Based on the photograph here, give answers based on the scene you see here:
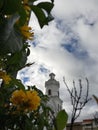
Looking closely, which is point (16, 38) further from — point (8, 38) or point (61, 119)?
point (61, 119)

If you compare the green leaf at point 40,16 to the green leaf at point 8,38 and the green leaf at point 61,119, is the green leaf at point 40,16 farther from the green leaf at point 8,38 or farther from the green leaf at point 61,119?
the green leaf at point 61,119

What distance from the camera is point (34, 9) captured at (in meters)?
0.65

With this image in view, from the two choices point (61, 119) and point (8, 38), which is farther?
point (61, 119)

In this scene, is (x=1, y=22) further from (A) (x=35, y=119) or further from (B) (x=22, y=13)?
(A) (x=35, y=119)

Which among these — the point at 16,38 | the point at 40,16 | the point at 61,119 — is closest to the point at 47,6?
the point at 40,16

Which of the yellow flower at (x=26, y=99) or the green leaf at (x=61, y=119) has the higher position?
the yellow flower at (x=26, y=99)

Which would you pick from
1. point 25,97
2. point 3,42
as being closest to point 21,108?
point 25,97

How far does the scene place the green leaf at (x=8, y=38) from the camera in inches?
18.9

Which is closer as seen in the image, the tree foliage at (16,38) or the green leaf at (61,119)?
the tree foliage at (16,38)

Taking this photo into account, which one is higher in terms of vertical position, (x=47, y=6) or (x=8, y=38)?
(x=47, y=6)

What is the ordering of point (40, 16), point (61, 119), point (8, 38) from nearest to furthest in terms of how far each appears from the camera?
point (8, 38) < point (40, 16) < point (61, 119)

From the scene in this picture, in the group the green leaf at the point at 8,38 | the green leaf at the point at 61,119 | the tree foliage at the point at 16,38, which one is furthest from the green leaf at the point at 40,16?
the green leaf at the point at 61,119

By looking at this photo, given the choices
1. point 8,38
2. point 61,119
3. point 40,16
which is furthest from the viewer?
point 61,119

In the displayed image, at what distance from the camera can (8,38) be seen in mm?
479
